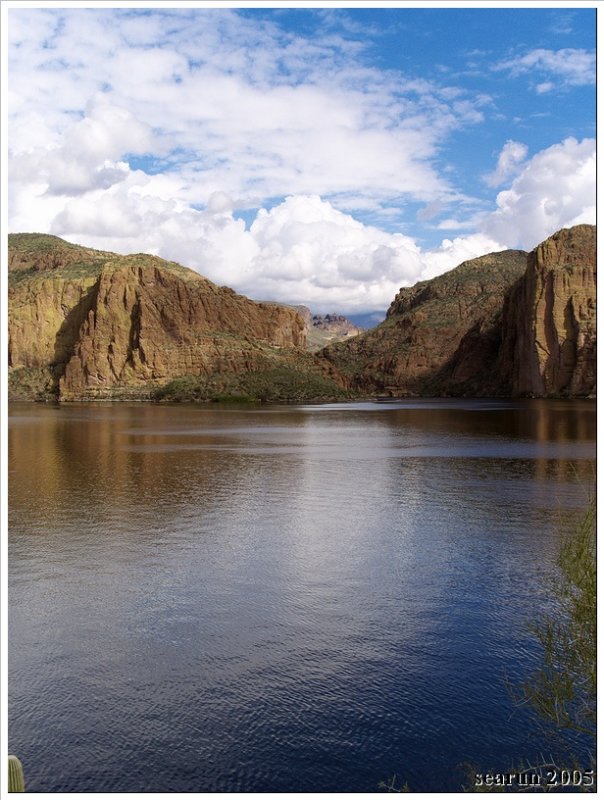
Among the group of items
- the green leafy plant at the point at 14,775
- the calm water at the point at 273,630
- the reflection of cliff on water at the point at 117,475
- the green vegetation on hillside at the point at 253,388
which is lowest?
the calm water at the point at 273,630

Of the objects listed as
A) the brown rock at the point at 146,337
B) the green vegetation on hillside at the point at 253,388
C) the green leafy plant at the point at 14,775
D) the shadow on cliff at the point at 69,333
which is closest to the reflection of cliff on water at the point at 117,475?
the green leafy plant at the point at 14,775

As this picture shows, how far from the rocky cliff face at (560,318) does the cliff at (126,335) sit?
47.2 m

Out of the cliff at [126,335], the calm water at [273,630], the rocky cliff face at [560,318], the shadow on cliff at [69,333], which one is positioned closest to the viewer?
the calm water at [273,630]

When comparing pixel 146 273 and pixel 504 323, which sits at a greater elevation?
pixel 146 273

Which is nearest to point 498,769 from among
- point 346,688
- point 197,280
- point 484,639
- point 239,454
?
point 346,688

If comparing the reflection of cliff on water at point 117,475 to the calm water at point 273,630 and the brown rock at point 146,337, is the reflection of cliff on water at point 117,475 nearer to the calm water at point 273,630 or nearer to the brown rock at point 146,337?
the calm water at point 273,630

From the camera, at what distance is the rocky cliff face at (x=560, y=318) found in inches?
5177

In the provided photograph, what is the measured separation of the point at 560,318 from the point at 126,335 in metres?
94.6

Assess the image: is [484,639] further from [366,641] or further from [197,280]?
[197,280]

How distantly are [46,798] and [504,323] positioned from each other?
173 metres

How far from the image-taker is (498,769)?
9.09m

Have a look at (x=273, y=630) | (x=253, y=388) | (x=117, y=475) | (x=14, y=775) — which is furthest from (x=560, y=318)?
(x=14, y=775)

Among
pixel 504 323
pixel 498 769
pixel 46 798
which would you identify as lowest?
pixel 498 769

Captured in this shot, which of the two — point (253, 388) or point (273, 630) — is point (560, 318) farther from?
point (273, 630)
